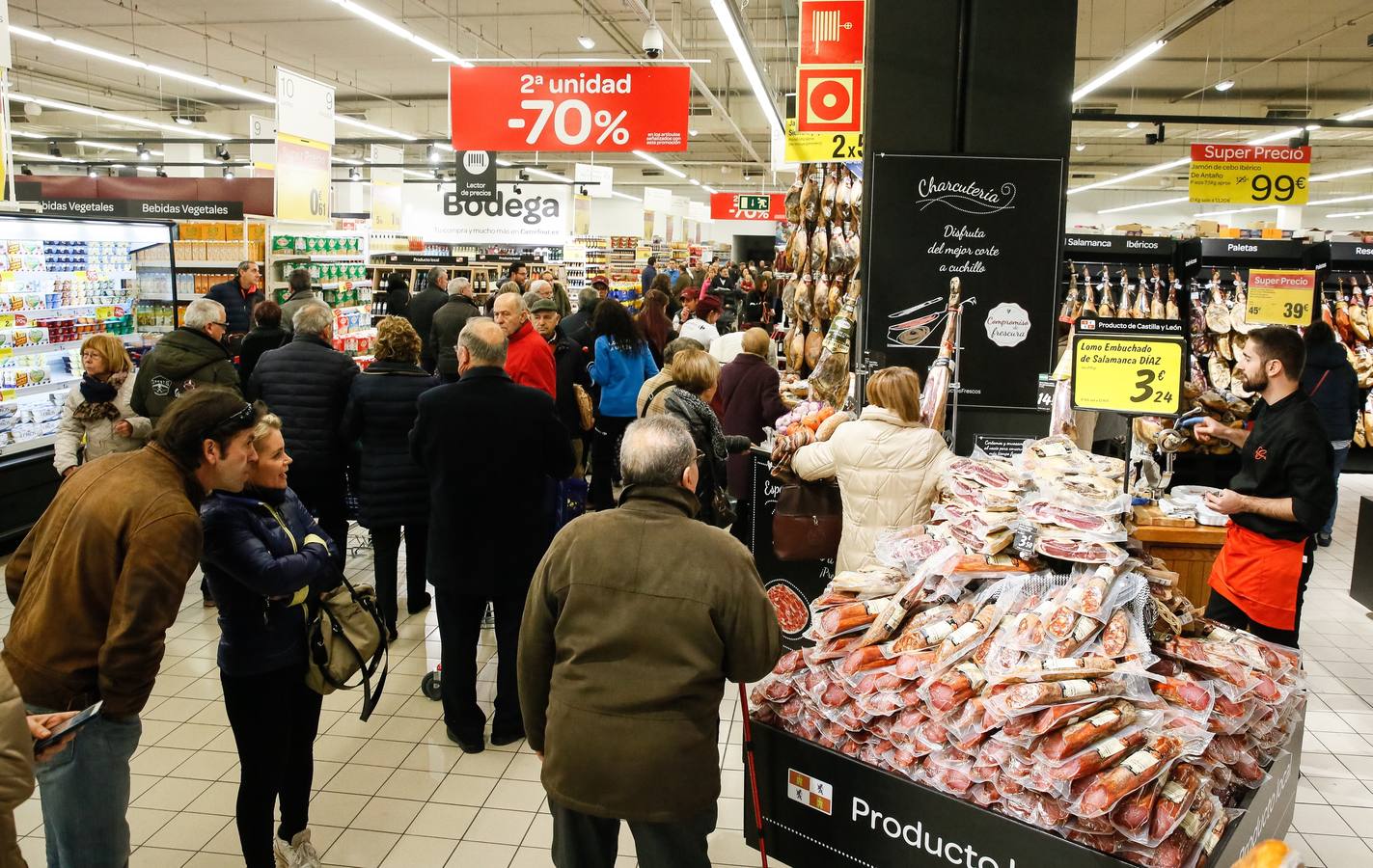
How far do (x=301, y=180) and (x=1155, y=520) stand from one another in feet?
24.4

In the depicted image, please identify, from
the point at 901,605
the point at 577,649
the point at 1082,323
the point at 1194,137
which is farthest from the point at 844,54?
the point at 1194,137

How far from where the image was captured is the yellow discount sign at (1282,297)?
299 inches

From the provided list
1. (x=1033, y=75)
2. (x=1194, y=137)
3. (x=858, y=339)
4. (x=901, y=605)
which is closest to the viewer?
(x=901, y=605)

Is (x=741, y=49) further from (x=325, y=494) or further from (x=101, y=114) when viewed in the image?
(x=101, y=114)

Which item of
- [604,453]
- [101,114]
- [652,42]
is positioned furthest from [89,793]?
[101,114]

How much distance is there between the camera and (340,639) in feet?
9.80

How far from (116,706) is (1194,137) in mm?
26933

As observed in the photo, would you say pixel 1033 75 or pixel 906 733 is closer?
pixel 906 733

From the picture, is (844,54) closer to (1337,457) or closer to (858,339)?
(858,339)

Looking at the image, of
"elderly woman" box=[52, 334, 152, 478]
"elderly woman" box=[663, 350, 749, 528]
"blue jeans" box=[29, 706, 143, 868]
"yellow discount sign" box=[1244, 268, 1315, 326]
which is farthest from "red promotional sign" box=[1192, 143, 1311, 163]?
"blue jeans" box=[29, 706, 143, 868]

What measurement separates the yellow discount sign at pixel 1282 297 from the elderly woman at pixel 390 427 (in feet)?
20.2

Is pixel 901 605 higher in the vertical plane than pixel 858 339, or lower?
lower

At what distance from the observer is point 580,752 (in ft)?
7.45

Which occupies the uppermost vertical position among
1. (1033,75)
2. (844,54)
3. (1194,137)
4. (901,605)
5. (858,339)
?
(1194,137)
